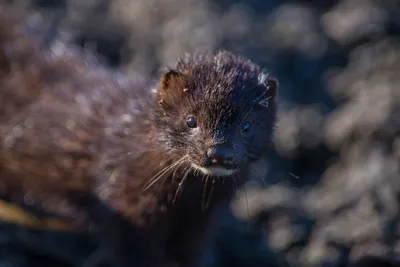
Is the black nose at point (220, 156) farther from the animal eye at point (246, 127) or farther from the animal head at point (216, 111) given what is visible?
the animal eye at point (246, 127)

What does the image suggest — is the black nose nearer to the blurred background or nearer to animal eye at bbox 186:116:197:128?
animal eye at bbox 186:116:197:128

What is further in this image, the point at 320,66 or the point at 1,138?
the point at 320,66

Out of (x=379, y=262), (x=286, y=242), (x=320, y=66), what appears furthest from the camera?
(x=320, y=66)

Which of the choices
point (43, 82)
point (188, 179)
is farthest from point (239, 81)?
point (43, 82)

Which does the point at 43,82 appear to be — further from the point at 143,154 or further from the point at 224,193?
the point at 224,193

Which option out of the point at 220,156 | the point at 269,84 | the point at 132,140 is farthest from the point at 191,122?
the point at 132,140

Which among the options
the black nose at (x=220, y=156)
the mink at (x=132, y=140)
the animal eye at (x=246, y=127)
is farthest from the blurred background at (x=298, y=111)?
the black nose at (x=220, y=156)

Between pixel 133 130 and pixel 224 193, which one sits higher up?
pixel 133 130
